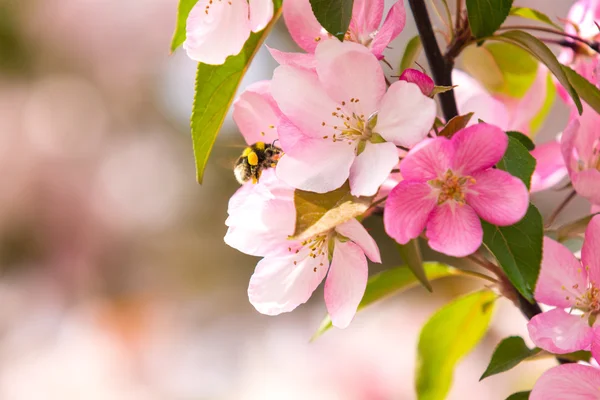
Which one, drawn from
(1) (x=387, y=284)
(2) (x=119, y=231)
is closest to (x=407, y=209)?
(1) (x=387, y=284)

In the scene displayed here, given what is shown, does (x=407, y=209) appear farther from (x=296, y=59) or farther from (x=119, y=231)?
(x=119, y=231)

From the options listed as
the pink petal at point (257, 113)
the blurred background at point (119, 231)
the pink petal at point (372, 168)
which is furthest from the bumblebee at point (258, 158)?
the blurred background at point (119, 231)

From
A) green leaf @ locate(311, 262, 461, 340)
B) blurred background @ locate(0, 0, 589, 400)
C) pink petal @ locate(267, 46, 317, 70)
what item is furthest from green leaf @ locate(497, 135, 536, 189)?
blurred background @ locate(0, 0, 589, 400)

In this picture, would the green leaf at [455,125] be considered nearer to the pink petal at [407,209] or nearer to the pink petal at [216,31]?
the pink petal at [407,209]

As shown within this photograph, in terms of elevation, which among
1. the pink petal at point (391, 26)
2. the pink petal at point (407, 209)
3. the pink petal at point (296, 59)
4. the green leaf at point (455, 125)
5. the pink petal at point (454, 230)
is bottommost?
the pink petal at point (454, 230)

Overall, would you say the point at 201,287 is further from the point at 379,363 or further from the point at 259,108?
the point at 259,108

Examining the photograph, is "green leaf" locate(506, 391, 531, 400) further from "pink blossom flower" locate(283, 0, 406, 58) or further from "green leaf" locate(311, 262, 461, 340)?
"pink blossom flower" locate(283, 0, 406, 58)
